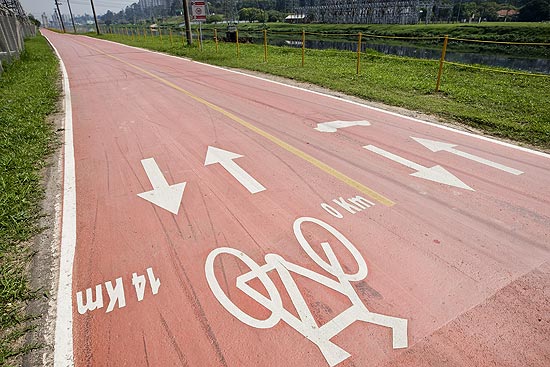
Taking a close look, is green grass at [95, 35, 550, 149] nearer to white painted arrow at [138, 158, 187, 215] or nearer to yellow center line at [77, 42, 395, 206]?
yellow center line at [77, 42, 395, 206]

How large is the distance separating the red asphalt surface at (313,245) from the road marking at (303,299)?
1.8 inches

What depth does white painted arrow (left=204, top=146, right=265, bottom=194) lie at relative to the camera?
191 inches

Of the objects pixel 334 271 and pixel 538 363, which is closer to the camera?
pixel 538 363

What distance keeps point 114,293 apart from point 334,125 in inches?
219

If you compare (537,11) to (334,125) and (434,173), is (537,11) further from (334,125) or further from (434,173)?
(434,173)

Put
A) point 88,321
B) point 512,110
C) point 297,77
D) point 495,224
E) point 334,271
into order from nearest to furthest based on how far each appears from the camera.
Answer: point 88,321
point 334,271
point 495,224
point 512,110
point 297,77

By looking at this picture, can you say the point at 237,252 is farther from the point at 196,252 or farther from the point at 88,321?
the point at 88,321

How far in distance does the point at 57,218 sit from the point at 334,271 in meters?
3.43

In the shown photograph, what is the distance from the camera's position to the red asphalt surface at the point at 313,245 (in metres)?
2.59

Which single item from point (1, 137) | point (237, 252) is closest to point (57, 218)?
point (237, 252)

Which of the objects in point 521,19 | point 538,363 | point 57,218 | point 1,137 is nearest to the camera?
point 538,363

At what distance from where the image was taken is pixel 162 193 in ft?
15.5

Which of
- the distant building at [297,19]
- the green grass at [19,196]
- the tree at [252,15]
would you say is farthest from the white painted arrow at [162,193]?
the tree at [252,15]

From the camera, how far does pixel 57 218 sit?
424cm
